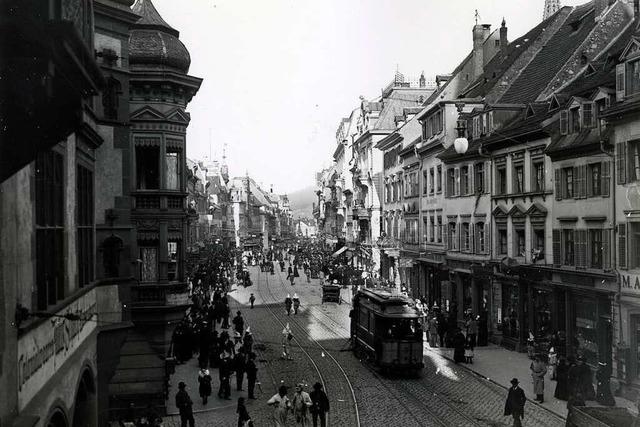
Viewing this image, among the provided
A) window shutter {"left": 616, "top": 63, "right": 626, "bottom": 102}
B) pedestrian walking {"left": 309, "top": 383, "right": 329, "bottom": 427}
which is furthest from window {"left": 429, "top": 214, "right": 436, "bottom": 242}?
pedestrian walking {"left": 309, "top": 383, "right": 329, "bottom": 427}

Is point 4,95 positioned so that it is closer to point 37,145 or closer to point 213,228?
point 37,145

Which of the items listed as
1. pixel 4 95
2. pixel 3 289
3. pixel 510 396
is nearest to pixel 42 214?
pixel 3 289

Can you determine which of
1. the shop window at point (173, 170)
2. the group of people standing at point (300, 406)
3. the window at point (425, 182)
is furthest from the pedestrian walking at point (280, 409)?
the window at point (425, 182)

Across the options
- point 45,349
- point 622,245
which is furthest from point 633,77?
point 45,349

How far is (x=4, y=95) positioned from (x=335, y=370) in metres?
23.1

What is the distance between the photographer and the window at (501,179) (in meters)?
35.0

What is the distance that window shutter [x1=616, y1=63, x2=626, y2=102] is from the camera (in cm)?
2383

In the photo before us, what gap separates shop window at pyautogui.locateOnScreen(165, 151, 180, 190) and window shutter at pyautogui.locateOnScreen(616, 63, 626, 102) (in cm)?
1480

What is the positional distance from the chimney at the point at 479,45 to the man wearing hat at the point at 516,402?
33698 millimetres

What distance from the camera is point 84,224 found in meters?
14.6

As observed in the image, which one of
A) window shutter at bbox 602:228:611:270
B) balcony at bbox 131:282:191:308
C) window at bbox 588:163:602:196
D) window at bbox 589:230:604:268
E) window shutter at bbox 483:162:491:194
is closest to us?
balcony at bbox 131:282:191:308

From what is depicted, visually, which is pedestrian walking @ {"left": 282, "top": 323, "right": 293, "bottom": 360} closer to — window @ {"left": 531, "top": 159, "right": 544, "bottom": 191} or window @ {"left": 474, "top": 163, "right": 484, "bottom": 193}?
window @ {"left": 531, "top": 159, "right": 544, "bottom": 191}

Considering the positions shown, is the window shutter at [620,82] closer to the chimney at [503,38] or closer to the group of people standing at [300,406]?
the group of people standing at [300,406]

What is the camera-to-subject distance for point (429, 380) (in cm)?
2569
